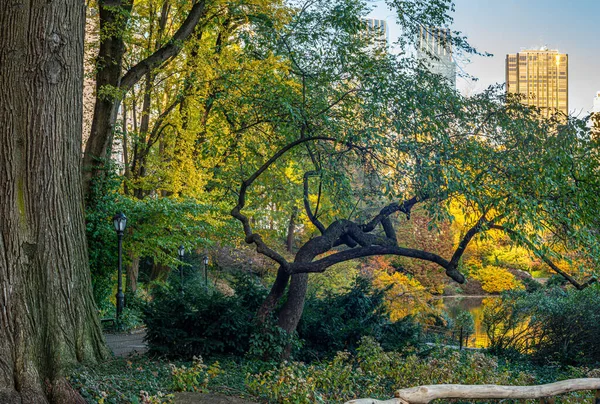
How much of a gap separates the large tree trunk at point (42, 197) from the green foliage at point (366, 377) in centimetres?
215

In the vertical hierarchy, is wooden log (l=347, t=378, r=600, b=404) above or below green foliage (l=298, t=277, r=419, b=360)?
above

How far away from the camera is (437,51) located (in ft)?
35.9

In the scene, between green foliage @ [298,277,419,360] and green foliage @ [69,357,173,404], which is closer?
green foliage @ [69,357,173,404]

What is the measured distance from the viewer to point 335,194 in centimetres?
1118

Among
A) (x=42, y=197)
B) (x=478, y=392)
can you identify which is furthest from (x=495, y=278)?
(x=478, y=392)

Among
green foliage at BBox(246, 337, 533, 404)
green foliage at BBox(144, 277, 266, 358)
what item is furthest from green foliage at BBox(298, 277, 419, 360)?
green foliage at BBox(246, 337, 533, 404)

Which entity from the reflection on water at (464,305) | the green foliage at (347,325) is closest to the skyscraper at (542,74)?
the reflection on water at (464,305)

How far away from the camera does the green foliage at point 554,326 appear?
13.9 metres

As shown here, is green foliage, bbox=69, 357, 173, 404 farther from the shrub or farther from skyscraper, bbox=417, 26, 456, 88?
the shrub

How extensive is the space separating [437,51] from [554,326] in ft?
24.1

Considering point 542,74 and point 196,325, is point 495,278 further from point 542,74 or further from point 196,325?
point 542,74

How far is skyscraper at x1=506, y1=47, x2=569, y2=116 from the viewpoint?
16088cm

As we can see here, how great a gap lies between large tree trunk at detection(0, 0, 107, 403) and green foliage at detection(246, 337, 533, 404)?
2.15 metres

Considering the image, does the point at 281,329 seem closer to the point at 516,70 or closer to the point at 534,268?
the point at 534,268
